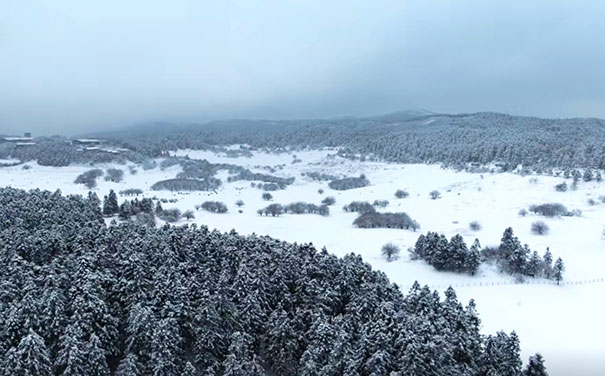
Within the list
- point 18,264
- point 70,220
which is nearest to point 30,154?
point 70,220

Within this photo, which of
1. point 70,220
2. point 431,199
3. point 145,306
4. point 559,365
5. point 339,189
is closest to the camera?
point 145,306

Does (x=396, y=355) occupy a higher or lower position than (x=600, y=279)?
higher

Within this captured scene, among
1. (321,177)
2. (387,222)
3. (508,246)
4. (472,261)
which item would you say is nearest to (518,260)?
(508,246)

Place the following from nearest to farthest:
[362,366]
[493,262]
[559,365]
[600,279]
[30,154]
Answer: [362,366], [559,365], [600,279], [493,262], [30,154]

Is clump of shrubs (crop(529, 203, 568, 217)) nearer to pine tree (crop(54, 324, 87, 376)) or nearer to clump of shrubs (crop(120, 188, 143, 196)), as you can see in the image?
pine tree (crop(54, 324, 87, 376))

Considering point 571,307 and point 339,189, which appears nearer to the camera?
point 571,307

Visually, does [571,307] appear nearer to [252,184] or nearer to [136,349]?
[136,349]
